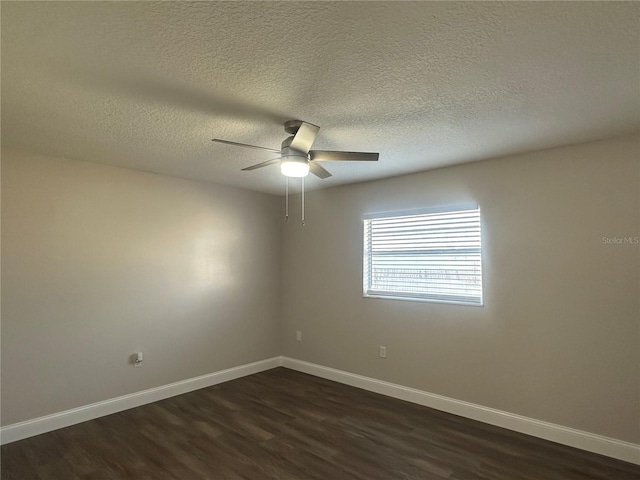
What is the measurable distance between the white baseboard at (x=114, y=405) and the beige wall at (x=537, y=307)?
5.15 ft

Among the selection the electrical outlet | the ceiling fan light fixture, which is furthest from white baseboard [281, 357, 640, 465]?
the ceiling fan light fixture

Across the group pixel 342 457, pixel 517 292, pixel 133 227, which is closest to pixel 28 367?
pixel 133 227

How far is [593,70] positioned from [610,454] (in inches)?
105

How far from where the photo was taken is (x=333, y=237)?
4.49m

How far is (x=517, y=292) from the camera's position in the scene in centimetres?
308

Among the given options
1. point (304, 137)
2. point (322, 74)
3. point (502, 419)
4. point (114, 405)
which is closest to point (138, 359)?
point (114, 405)

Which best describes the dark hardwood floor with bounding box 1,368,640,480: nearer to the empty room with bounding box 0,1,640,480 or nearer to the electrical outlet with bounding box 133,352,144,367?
the empty room with bounding box 0,1,640,480

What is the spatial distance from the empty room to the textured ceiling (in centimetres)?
1

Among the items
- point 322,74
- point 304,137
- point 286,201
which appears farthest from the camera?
point 286,201

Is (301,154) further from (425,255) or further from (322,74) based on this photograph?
(425,255)

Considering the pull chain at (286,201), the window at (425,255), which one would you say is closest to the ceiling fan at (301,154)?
the window at (425,255)

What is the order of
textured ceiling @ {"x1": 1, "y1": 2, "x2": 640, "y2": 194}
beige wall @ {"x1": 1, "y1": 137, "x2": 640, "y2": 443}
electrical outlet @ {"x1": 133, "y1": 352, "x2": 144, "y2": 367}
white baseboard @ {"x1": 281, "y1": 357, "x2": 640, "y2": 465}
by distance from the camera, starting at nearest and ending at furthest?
textured ceiling @ {"x1": 1, "y1": 2, "x2": 640, "y2": 194} < white baseboard @ {"x1": 281, "y1": 357, "x2": 640, "y2": 465} < beige wall @ {"x1": 1, "y1": 137, "x2": 640, "y2": 443} < electrical outlet @ {"x1": 133, "y1": 352, "x2": 144, "y2": 367}

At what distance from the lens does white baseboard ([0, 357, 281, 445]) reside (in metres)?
2.90

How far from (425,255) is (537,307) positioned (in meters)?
1.11
